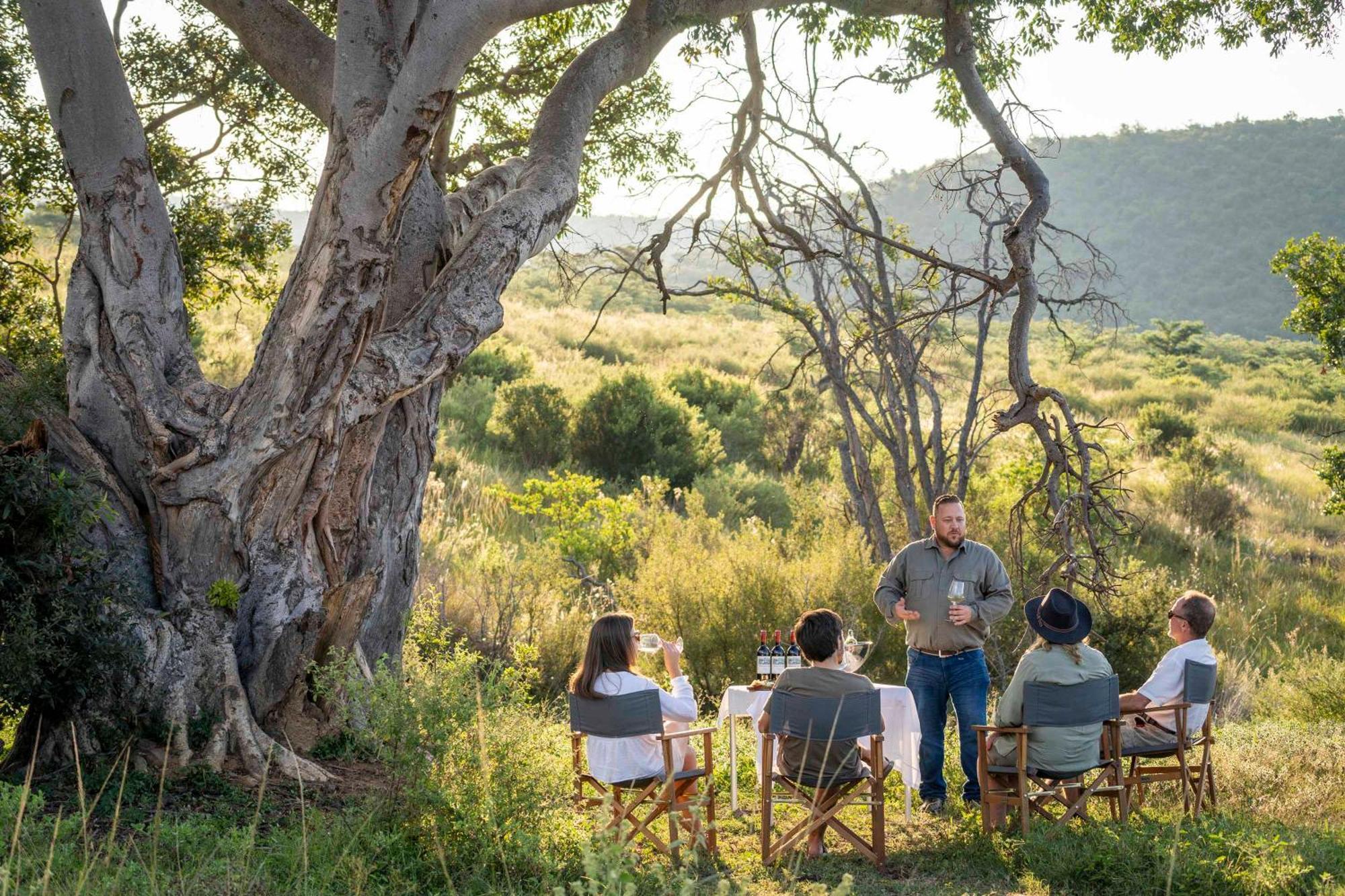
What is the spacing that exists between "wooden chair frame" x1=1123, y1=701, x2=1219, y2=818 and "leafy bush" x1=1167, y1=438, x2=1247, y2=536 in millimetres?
13727

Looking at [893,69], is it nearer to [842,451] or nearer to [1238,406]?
[842,451]

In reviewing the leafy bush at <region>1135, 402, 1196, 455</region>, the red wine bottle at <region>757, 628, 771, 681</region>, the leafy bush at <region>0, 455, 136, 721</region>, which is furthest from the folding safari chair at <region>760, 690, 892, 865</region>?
the leafy bush at <region>1135, 402, 1196, 455</region>

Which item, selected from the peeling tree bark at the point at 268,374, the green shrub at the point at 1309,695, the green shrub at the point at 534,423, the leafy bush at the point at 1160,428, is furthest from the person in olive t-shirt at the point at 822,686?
the leafy bush at the point at 1160,428

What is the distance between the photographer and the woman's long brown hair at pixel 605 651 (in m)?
5.38

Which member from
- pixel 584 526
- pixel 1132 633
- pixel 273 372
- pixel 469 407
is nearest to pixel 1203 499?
pixel 1132 633

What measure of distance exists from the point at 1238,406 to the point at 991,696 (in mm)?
27310

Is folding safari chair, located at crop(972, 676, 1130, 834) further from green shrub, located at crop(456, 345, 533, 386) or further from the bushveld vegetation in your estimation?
green shrub, located at crop(456, 345, 533, 386)

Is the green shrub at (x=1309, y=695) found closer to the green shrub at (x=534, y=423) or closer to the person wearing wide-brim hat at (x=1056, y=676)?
the person wearing wide-brim hat at (x=1056, y=676)

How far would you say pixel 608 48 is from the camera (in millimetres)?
7520

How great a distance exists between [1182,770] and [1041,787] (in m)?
0.75

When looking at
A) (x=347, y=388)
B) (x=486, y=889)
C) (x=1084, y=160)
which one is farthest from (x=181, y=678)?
(x=1084, y=160)

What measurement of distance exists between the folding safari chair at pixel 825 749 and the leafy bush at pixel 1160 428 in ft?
71.4

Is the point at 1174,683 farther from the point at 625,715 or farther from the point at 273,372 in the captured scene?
the point at 273,372

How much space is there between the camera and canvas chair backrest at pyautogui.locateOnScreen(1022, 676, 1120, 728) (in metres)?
5.71
